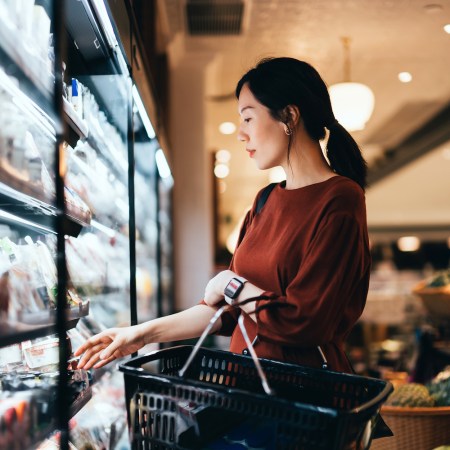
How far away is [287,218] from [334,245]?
20 centimetres

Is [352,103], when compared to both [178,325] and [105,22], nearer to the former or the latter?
[105,22]

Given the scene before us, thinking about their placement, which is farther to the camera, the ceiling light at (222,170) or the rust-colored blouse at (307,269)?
the ceiling light at (222,170)

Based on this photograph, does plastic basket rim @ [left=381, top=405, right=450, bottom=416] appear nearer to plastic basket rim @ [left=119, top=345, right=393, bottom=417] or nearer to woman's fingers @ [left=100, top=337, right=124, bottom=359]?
plastic basket rim @ [left=119, top=345, right=393, bottom=417]

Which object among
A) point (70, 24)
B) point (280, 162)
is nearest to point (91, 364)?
point (280, 162)

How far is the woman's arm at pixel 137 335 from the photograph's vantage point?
49.7 inches

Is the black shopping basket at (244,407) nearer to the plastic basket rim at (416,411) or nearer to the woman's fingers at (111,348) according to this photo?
the woman's fingers at (111,348)

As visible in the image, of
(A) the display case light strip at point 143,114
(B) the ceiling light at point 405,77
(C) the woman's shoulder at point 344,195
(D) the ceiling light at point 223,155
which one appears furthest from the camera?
(D) the ceiling light at point 223,155

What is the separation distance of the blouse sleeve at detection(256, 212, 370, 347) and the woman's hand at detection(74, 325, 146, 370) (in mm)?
279

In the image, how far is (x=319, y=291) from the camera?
1.22 metres

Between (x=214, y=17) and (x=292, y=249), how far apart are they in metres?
4.05

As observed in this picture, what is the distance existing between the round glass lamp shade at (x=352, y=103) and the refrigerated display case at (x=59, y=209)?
2735mm

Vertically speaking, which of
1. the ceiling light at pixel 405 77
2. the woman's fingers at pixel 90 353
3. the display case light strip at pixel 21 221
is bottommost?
the woman's fingers at pixel 90 353

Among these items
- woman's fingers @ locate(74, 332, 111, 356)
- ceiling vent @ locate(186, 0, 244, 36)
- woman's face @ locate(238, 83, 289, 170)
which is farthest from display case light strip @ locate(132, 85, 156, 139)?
ceiling vent @ locate(186, 0, 244, 36)

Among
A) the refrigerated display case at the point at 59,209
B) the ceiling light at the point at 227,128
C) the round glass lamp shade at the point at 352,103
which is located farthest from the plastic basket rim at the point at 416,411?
the ceiling light at the point at 227,128
